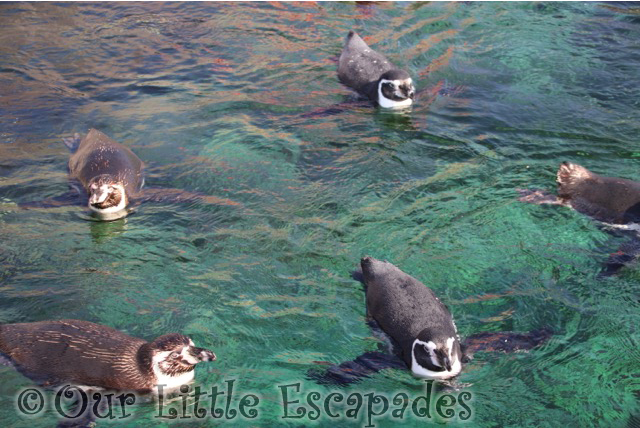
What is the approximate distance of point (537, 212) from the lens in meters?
7.83

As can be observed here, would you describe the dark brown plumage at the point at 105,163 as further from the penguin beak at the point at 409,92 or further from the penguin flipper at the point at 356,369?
the penguin beak at the point at 409,92

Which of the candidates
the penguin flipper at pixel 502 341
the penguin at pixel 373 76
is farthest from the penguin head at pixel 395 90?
the penguin flipper at pixel 502 341

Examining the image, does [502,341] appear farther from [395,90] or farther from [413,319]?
[395,90]

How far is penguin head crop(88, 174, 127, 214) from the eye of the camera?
25.3ft

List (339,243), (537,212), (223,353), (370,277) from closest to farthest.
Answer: (223,353) → (370,277) → (339,243) → (537,212)

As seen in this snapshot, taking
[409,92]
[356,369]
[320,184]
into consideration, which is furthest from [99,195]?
[409,92]

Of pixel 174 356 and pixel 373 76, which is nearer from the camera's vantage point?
pixel 174 356

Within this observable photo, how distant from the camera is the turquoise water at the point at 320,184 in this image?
233 inches

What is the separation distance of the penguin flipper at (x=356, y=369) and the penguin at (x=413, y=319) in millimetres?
136

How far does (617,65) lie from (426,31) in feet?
11.0

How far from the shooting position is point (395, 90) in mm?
10141

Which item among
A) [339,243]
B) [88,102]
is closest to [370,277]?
[339,243]

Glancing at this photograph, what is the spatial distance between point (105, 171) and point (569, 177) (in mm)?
5184

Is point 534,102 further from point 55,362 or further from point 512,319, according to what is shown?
point 55,362
